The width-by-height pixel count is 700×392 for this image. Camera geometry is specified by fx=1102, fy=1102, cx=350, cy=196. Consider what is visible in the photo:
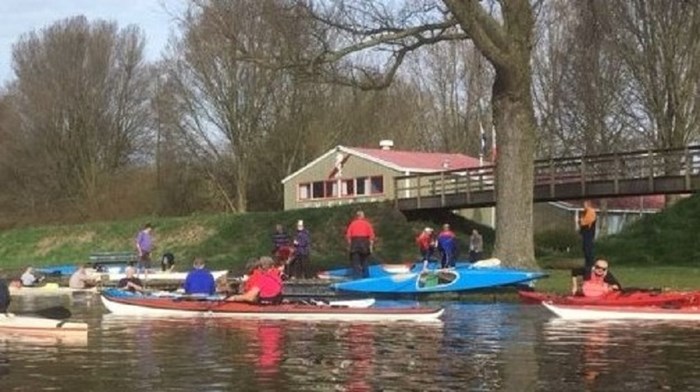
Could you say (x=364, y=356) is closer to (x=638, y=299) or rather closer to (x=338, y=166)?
(x=638, y=299)

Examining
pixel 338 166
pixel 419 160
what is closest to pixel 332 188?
pixel 338 166

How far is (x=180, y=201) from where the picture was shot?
2795 inches

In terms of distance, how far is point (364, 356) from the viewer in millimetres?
15547

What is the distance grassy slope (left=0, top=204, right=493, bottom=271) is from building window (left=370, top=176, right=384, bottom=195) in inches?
378

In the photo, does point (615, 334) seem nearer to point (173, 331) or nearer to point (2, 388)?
point (173, 331)

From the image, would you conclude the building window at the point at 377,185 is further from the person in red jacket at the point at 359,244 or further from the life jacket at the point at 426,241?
the person in red jacket at the point at 359,244

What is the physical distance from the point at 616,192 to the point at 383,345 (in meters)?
26.0

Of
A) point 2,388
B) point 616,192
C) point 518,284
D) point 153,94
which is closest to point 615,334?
point 518,284

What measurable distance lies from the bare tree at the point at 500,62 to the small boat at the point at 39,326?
1068cm

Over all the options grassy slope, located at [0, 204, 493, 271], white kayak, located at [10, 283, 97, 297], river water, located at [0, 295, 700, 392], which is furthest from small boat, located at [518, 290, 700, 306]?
grassy slope, located at [0, 204, 493, 271]

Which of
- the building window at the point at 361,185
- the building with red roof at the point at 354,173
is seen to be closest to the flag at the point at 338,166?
the building with red roof at the point at 354,173

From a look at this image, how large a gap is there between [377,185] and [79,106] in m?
26.4

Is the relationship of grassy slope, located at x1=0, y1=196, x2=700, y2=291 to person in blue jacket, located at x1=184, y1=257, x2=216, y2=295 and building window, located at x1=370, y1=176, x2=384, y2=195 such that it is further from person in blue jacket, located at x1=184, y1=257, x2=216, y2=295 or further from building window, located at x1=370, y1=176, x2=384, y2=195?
building window, located at x1=370, y1=176, x2=384, y2=195

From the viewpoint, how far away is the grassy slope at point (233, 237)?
46.3 m
